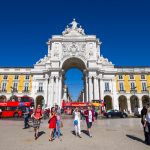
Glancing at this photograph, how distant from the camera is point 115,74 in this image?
62.2 m

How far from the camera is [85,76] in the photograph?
61500mm

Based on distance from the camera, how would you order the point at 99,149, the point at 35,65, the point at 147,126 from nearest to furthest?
the point at 99,149, the point at 147,126, the point at 35,65

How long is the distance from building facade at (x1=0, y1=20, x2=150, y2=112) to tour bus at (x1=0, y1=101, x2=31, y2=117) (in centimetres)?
1830

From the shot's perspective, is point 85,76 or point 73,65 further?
point 73,65

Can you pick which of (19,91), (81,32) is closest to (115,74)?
(81,32)

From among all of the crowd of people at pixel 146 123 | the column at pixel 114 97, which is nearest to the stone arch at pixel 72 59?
the column at pixel 114 97

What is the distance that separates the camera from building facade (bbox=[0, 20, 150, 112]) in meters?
58.1

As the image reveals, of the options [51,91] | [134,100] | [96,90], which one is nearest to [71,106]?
[51,91]

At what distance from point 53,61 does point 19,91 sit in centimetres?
1535

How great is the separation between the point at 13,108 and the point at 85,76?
1169 inches

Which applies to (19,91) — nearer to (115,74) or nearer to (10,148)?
(115,74)

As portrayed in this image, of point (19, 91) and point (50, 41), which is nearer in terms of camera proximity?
point (19, 91)

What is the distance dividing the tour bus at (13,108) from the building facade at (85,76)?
60.0 feet

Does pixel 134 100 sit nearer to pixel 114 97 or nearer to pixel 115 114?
pixel 114 97
